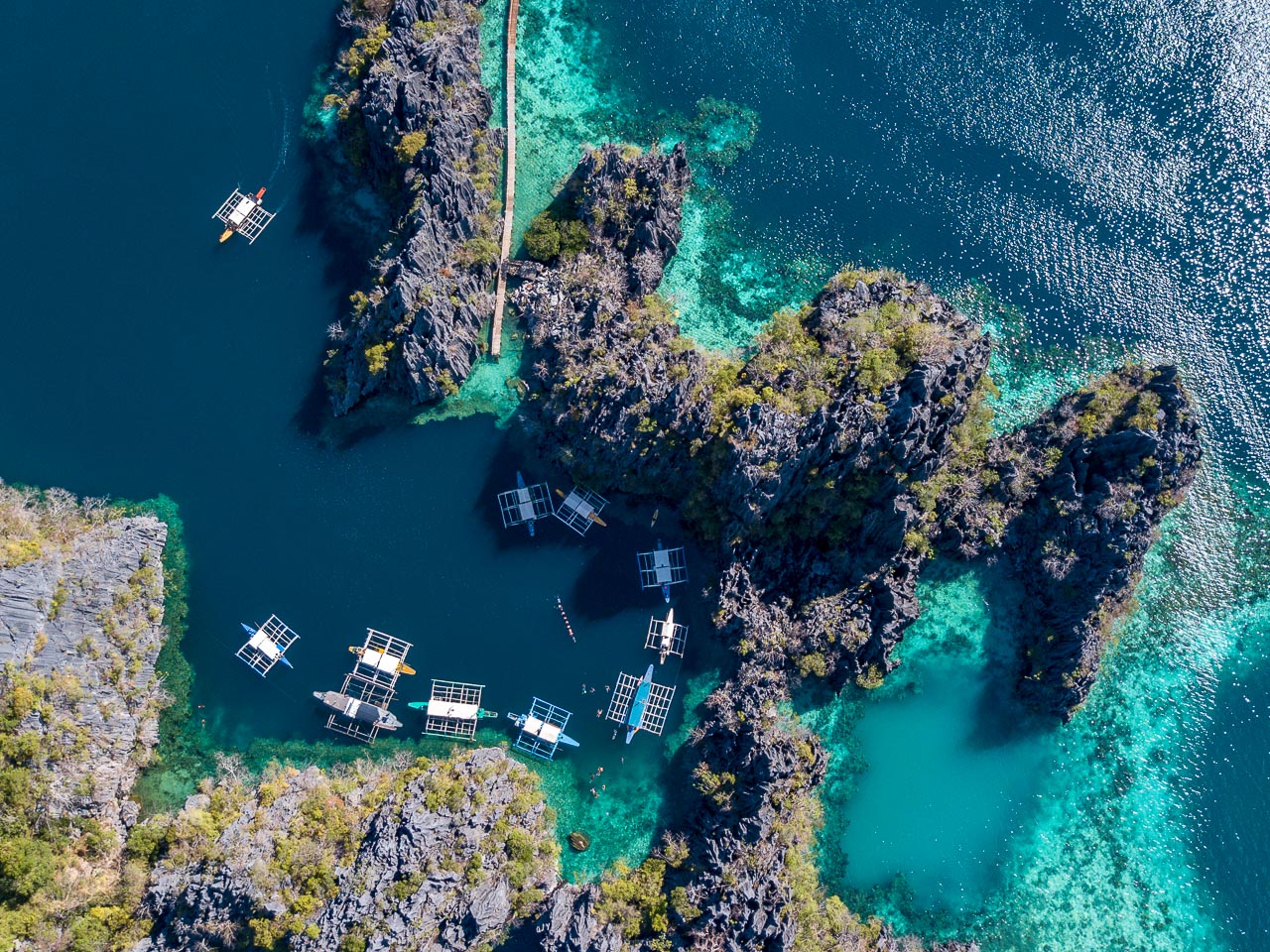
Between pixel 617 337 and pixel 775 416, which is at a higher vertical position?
pixel 617 337

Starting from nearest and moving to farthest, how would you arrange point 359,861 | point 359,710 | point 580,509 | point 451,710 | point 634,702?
point 359,861 → point 359,710 → point 451,710 → point 634,702 → point 580,509

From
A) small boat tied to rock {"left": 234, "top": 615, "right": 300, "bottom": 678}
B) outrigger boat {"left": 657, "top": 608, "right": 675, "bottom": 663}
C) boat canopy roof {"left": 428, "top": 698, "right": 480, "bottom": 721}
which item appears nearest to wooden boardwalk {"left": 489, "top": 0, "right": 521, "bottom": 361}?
outrigger boat {"left": 657, "top": 608, "right": 675, "bottom": 663}

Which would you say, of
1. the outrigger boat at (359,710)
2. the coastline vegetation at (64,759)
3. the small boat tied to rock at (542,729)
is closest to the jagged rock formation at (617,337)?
the small boat tied to rock at (542,729)

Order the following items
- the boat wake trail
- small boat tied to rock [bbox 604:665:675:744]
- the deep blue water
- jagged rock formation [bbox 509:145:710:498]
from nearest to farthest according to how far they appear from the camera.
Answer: jagged rock formation [bbox 509:145:710:498]
small boat tied to rock [bbox 604:665:675:744]
the deep blue water
the boat wake trail

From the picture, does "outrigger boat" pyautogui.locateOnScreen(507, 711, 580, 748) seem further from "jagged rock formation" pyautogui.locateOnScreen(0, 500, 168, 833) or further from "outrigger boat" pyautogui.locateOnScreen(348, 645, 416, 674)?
"jagged rock formation" pyautogui.locateOnScreen(0, 500, 168, 833)

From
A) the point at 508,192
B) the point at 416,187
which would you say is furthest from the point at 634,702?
the point at 416,187

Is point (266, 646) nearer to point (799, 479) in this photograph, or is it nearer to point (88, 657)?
point (88, 657)

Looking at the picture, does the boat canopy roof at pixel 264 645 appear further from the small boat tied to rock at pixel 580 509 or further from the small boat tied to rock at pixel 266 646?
the small boat tied to rock at pixel 580 509

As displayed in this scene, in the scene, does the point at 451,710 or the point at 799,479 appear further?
the point at 451,710
